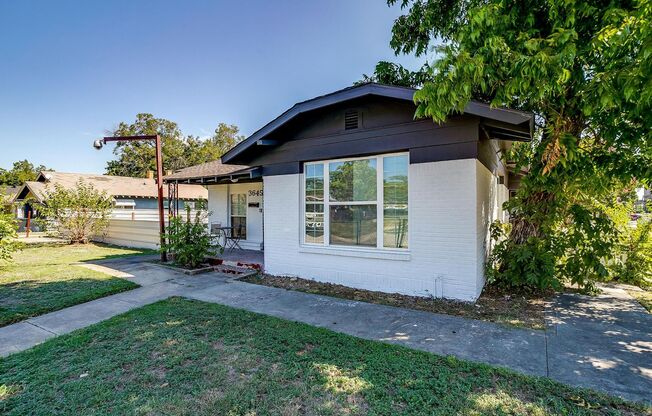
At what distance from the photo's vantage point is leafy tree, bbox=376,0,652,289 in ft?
10.8

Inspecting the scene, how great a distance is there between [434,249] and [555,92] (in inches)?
117

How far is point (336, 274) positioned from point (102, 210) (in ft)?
45.0

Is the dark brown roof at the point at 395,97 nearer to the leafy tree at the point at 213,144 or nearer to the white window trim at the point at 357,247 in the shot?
the white window trim at the point at 357,247

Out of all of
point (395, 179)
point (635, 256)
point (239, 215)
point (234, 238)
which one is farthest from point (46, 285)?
point (635, 256)

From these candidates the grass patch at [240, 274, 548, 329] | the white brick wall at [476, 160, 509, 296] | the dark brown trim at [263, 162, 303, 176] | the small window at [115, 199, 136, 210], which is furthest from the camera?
the small window at [115, 199, 136, 210]

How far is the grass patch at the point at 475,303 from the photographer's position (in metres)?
4.82

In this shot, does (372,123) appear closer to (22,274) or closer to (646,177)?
(646,177)

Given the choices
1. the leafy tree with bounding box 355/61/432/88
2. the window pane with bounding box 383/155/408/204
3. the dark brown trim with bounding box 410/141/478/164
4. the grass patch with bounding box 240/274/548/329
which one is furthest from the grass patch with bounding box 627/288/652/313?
the leafy tree with bounding box 355/61/432/88

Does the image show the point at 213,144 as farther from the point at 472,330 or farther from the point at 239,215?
the point at 472,330

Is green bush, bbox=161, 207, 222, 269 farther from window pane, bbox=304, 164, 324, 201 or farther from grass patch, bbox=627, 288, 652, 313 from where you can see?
grass patch, bbox=627, 288, 652, 313

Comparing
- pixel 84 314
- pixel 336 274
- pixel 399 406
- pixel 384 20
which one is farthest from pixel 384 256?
pixel 384 20

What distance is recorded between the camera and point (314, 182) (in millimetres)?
7188

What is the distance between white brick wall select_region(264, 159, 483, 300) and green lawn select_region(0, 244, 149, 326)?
4.86m

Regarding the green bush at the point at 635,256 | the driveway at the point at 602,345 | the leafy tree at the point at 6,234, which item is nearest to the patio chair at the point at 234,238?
the leafy tree at the point at 6,234
